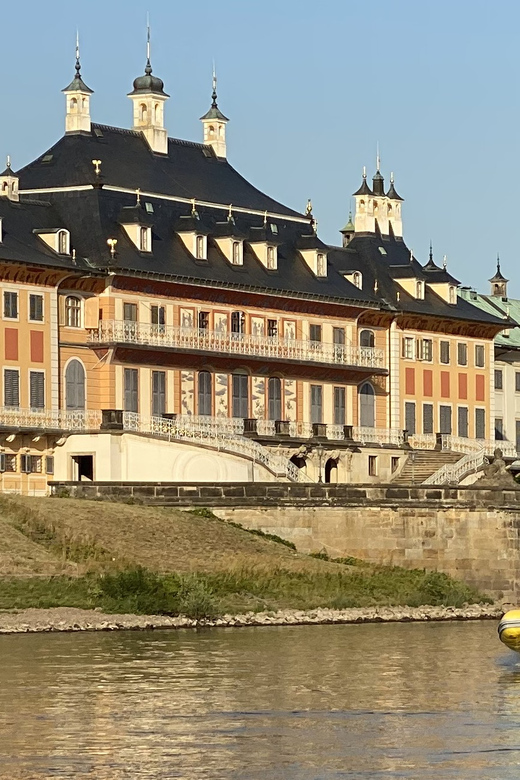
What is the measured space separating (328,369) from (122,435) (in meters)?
15.3

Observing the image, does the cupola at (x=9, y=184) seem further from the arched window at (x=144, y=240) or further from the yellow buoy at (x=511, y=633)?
the yellow buoy at (x=511, y=633)

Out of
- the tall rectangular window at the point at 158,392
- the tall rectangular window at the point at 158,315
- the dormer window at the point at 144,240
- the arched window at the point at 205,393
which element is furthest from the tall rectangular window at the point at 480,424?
the dormer window at the point at 144,240

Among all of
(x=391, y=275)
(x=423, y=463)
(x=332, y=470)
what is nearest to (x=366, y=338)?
(x=391, y=275)

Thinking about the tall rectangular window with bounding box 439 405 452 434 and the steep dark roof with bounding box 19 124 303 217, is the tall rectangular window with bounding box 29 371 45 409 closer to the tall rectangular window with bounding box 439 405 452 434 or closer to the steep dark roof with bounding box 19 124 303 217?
the steep dark roof with bounding box 19 124 303 217

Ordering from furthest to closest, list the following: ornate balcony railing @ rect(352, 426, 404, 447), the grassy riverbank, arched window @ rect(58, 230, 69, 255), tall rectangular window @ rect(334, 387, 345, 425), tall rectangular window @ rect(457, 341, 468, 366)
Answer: tall rectangular window @ rect(457, 341, 468, 366)
tall rectangular window @ rect(334, 387, 345, 425)
ornate balcony railing @ rect(352, 426, 404, 447)
arched window @ rect(58, 230, 69, 255)
the grassy riverbank

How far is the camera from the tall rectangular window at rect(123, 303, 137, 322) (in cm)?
8338

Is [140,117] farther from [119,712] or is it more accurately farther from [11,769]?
[11,769]

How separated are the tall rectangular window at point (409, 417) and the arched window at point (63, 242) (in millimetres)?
21933

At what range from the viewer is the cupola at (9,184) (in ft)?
278

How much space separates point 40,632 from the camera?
5556cm

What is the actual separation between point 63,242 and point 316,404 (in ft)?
49.8

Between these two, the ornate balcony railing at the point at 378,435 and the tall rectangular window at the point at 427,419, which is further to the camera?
the tall rectangular window at the point at 427,419

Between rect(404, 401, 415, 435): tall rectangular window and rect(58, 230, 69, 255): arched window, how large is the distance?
21933mm

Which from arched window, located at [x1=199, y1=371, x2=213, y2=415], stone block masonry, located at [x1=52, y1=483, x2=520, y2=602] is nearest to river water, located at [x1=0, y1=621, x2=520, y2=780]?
stone block masonry, located at [x1=52, y1=483, x2=520, y2=602]
